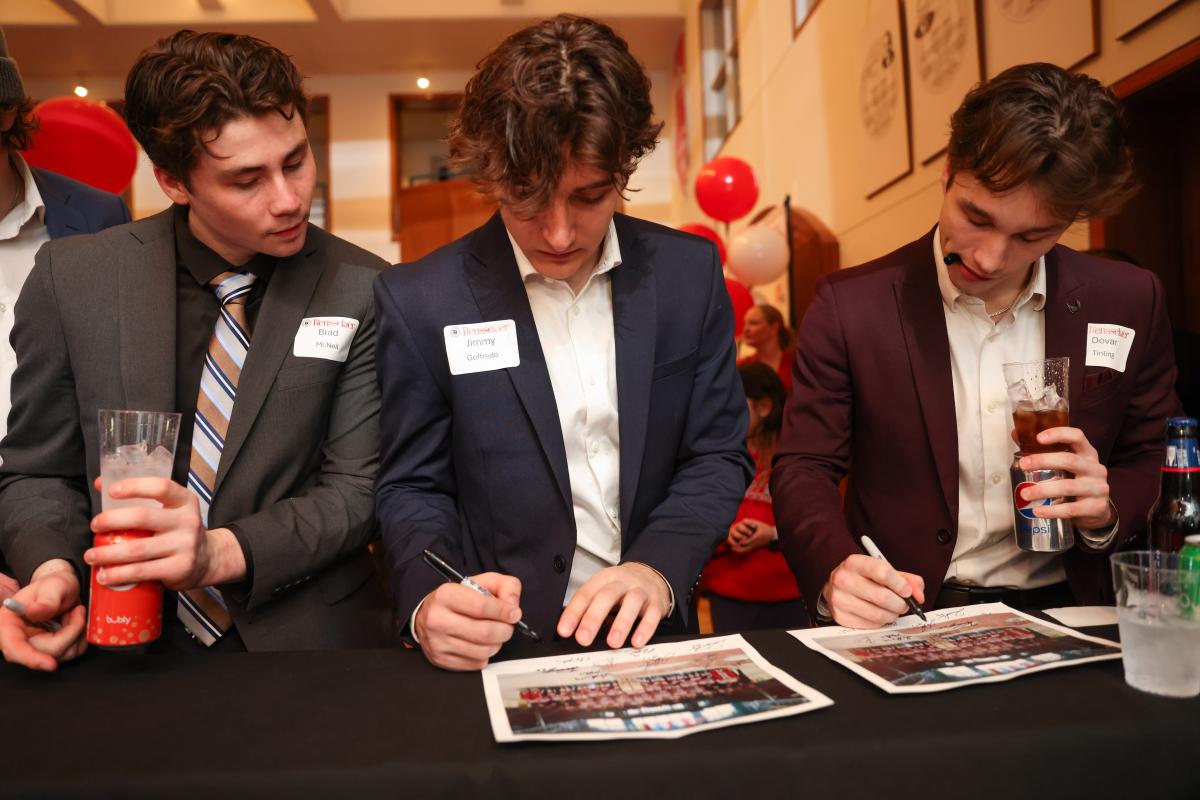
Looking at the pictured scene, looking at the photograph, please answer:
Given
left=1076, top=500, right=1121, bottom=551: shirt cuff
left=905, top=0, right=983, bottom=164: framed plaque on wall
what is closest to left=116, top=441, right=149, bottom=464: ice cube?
left=1076, top=500, right=1121, bottom=551: shirt cuff

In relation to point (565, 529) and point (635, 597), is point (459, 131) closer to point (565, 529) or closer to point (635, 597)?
point (565, 529)

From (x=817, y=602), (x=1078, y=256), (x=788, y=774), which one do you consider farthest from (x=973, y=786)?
(x=1078, y=256)

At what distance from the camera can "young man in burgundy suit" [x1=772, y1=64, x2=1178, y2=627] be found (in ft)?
4.75

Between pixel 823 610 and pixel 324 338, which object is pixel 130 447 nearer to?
pixel 324 338

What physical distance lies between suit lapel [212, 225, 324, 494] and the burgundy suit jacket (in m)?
0.96

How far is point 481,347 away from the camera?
1467 mm

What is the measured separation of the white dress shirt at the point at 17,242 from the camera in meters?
1.86

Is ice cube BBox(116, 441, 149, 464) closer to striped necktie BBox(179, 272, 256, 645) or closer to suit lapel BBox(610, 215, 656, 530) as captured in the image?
striped necktie BBox(179, 272, 256, 645)

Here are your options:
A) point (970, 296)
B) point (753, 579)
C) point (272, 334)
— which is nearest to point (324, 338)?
point (272, 334)

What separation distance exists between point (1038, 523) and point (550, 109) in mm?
926

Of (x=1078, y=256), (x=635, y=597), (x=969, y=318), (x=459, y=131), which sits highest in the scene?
(x=459, y=131)

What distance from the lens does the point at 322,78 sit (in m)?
9.79

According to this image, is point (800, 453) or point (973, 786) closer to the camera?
point (973, 786)

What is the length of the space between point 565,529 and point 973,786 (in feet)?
2.55
